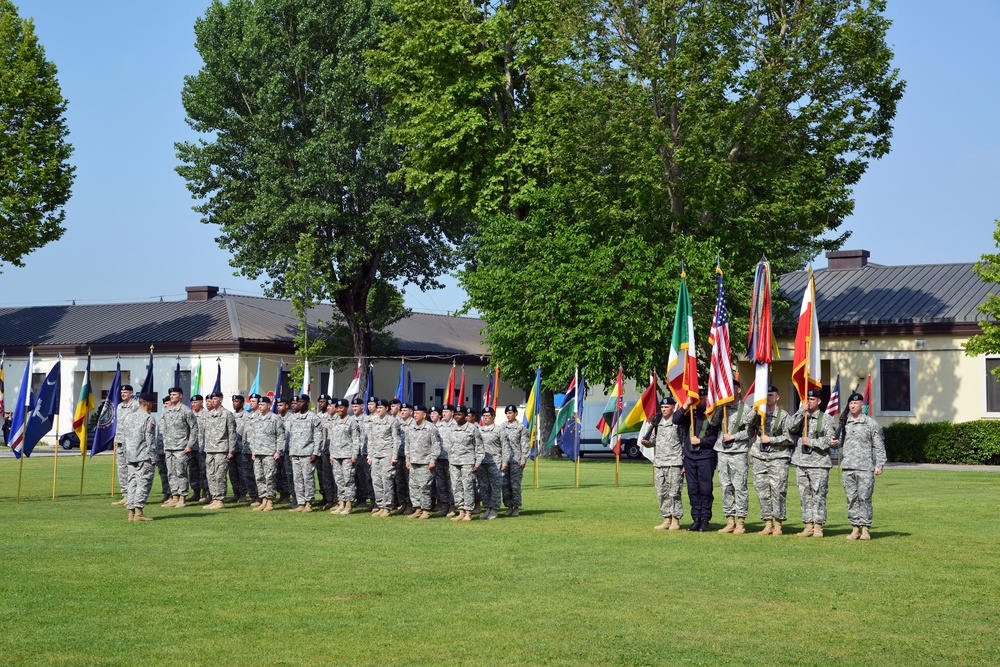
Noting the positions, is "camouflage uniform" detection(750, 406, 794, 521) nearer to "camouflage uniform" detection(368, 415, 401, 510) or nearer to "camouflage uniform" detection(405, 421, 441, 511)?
"camouflage uniform" detection(405, 421, 441, 511)

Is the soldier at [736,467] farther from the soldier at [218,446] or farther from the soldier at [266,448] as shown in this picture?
the soldier at [218,446]

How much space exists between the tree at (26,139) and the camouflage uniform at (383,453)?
2977cm

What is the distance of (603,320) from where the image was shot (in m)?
37.5

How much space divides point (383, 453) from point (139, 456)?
3.84m

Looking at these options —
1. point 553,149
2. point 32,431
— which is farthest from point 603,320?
point 32,431

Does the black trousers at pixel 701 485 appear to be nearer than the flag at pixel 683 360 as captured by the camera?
Yes

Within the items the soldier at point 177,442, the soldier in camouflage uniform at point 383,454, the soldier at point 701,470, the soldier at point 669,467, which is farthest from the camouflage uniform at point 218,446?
the soldier at point 701,470

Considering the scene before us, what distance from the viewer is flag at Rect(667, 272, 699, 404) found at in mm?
18422

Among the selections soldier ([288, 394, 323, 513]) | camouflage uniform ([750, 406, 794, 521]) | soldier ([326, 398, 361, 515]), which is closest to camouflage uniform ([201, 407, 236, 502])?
soldier ([288, 394, 323, 513])

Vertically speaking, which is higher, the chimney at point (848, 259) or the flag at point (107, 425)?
the chimney at point (848, 259)

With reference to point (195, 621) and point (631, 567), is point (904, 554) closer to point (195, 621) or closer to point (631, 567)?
point (631, 567)

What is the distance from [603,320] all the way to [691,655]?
28.4 m

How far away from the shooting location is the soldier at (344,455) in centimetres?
2133

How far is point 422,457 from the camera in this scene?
803 inches
